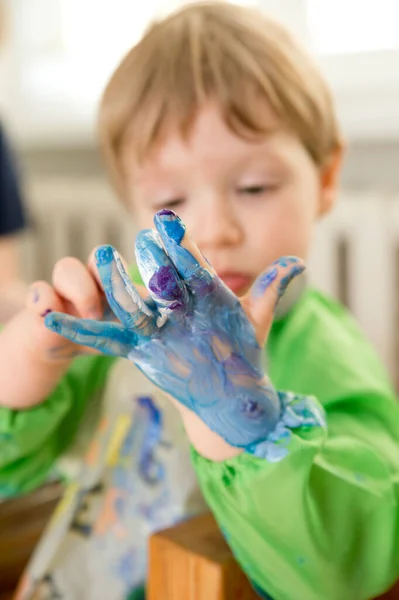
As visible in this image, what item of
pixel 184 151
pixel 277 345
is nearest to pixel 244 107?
pixel 184 151

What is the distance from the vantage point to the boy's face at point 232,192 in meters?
0.69

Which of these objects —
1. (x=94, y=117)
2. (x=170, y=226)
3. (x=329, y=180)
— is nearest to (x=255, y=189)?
(x=329, y=180)

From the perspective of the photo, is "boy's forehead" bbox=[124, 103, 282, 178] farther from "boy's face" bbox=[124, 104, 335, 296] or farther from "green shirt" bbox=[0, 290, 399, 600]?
"green shirt" bbox=[0, 290, 399, 600]

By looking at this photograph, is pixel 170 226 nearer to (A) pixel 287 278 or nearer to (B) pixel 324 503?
(A) pixel 287 278

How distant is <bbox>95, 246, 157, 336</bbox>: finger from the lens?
49cm

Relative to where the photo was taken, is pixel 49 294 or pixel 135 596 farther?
pixel 135 596

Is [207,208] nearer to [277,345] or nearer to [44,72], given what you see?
[277,345]

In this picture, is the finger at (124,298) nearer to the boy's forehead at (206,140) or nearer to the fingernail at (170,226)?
the fingernail at (170,226)

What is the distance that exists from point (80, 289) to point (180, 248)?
94mm

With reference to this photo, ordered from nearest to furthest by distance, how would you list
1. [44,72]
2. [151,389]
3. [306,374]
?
[306,374], [151,389], [44,72]

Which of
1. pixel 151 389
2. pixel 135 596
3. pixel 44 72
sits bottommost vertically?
pixel 135 596

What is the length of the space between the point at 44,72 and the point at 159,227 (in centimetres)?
131

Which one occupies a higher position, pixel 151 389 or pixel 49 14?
pixel 49 14

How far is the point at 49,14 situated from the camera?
171cm
